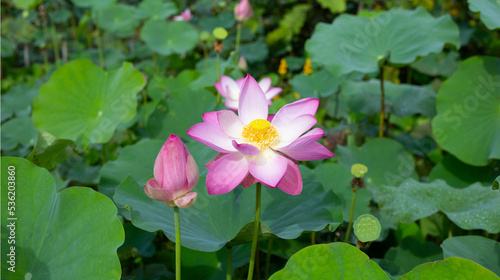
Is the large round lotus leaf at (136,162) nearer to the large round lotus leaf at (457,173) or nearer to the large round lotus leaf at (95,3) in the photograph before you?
the large round lotus leaf at (457,173)

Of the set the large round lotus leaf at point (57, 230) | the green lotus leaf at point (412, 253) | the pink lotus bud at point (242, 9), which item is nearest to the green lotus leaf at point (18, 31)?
the pink lotus bud at point (242, 9)

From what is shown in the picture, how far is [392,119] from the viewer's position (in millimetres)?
2271

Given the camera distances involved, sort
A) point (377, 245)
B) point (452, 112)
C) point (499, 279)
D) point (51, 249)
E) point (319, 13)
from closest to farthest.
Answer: point (499, 279) < point (51, 249) < point (377, 245) < point (452, 112) < point (319, 13)

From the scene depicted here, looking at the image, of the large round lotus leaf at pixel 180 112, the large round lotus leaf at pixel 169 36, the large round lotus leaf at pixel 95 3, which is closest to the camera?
the large round lotus leaf at pixel 180 112

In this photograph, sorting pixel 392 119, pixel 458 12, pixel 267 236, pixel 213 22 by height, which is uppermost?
pixel 267 236

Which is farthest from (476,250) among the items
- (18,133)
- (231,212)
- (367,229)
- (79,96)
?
(18,133)

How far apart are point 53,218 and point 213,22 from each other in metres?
2.51

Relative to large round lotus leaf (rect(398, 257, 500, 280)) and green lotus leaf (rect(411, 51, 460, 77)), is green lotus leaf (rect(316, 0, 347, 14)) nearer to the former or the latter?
green lotus leaf (rect(411, 51, 460, 77))

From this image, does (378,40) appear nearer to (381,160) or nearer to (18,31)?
(381,160)

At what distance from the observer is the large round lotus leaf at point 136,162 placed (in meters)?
1.02

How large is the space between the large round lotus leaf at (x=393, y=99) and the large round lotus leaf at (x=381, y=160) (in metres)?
0.23

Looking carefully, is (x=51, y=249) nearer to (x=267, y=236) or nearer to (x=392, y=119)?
(x=267, y=236)

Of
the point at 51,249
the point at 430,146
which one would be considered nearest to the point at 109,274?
the point at 51,249

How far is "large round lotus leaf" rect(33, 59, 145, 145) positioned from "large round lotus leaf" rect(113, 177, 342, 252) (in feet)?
1.88
